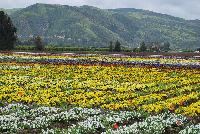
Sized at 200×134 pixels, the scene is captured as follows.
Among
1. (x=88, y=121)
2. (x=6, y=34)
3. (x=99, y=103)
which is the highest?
(x=6, y=34)

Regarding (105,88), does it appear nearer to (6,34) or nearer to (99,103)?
(99,103)

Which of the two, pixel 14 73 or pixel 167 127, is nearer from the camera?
pixel 167 127

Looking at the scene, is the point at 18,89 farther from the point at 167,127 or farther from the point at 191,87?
the point at 167,127

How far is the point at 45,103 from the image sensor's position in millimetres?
26031

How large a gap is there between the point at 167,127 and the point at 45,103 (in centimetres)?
911

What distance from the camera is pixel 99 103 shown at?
1038 inches

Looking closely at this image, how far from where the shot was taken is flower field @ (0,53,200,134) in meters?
19.4

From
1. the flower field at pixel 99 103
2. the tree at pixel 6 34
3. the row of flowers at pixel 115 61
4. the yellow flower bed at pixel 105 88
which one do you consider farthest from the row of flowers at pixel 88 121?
the tree at pixel 6 34

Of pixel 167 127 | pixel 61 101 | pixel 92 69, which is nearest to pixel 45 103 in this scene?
pixel 61 101

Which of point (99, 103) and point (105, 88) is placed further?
point (105, 88)

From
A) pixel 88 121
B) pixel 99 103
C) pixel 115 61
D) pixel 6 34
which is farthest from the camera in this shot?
pixel 6 34

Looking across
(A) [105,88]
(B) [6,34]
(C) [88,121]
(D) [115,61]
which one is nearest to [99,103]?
(C) [88,121]

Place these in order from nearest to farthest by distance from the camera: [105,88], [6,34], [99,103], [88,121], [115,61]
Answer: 1. [88,121]
2. [99,103]
3. [105,88]
4. [115,61]
5. [6,34]

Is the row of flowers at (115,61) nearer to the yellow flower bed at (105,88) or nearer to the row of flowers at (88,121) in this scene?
the yellow flower bed at (105,88)
